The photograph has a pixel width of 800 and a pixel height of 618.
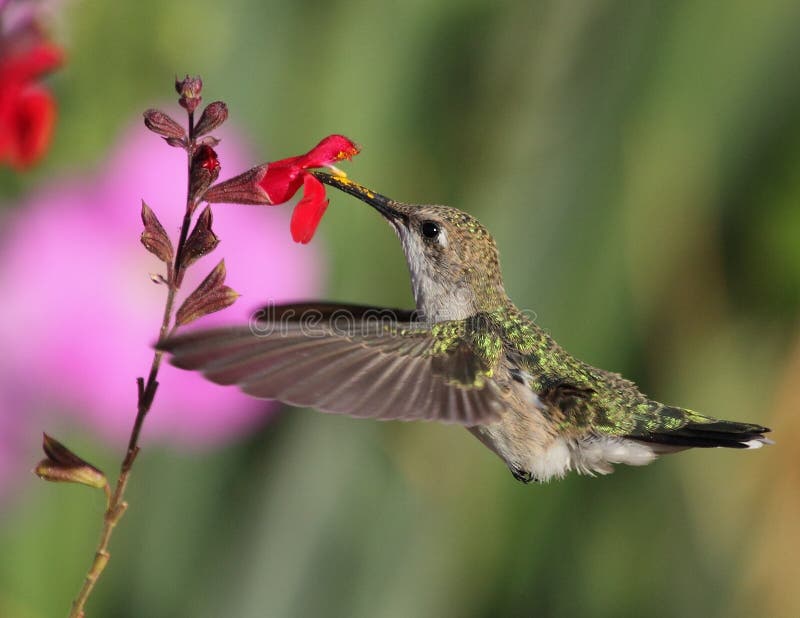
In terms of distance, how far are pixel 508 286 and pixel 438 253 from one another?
34.2 inches

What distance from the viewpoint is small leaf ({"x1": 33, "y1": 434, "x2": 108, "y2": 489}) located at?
896 millimetres

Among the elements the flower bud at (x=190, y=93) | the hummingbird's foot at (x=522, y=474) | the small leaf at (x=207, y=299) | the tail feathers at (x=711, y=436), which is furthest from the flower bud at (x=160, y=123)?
the tail feathers at (x=711, y=436)

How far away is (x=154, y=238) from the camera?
941 mm

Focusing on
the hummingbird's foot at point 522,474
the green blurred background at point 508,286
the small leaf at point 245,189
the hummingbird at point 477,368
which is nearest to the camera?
the small leaf at point 245,189

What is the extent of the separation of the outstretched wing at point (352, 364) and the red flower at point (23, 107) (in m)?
0.25

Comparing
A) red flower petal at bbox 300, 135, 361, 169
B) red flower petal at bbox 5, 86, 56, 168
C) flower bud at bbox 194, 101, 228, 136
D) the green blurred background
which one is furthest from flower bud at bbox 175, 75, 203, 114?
the green blurred background

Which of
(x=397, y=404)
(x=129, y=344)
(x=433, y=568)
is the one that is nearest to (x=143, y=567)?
(x=129, y=344)

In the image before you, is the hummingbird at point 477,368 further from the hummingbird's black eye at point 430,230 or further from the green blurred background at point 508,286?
the green blurred background at point 508,286

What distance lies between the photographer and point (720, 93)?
265 centimetres

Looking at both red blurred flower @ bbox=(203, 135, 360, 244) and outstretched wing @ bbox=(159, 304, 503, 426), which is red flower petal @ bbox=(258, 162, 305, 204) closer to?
red blurred flower @ bbox=(203, 135, 360, 244)

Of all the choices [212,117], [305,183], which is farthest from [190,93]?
[305,183]

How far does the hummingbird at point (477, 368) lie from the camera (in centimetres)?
117

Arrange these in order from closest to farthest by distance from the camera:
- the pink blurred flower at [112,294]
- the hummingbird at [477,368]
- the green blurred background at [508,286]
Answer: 1. the hummingbird at [477,368]
2. the pink blurred flower at [112,294]
3. the green blurred background at [508,286]

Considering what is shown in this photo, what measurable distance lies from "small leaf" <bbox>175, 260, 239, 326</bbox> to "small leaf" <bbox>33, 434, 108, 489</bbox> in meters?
0.15
